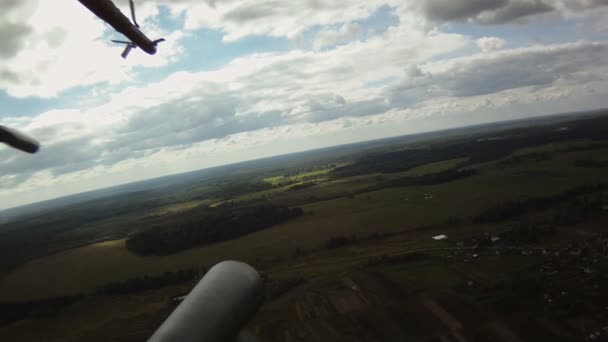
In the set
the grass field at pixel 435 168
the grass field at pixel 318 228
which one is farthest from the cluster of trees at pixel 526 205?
the grass field at pixel 435 168

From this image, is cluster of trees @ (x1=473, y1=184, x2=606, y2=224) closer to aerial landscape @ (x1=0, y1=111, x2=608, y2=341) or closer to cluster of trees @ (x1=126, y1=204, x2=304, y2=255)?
aerial landscape @ (x1=0, y1=111, x2=608, y2=341)

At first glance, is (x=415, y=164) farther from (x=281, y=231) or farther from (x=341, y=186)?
(x=281, y=231)

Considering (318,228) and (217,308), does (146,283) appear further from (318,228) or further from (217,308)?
(217,308)

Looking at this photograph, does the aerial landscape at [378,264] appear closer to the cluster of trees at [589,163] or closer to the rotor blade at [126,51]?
the cluster of trees at [589,163]

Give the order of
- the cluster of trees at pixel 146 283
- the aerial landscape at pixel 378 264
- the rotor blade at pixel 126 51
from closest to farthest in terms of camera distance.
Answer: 1. the rotor blade at pixel 126 51
2. the aerial landscape at pixel 378 264
3. the cluster of trees at pixel 146 283

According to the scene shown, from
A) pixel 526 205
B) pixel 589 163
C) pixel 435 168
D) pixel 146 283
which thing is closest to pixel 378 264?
pixel 146 283

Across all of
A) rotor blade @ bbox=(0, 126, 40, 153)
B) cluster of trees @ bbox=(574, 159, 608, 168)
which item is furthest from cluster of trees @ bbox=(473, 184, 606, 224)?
rotor blade @ bbox=(0, 126, 40, 153)

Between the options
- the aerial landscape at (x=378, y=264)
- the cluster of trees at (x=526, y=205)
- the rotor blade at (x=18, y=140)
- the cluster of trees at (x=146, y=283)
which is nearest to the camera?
the rotor blade at (x=18, y=140)
